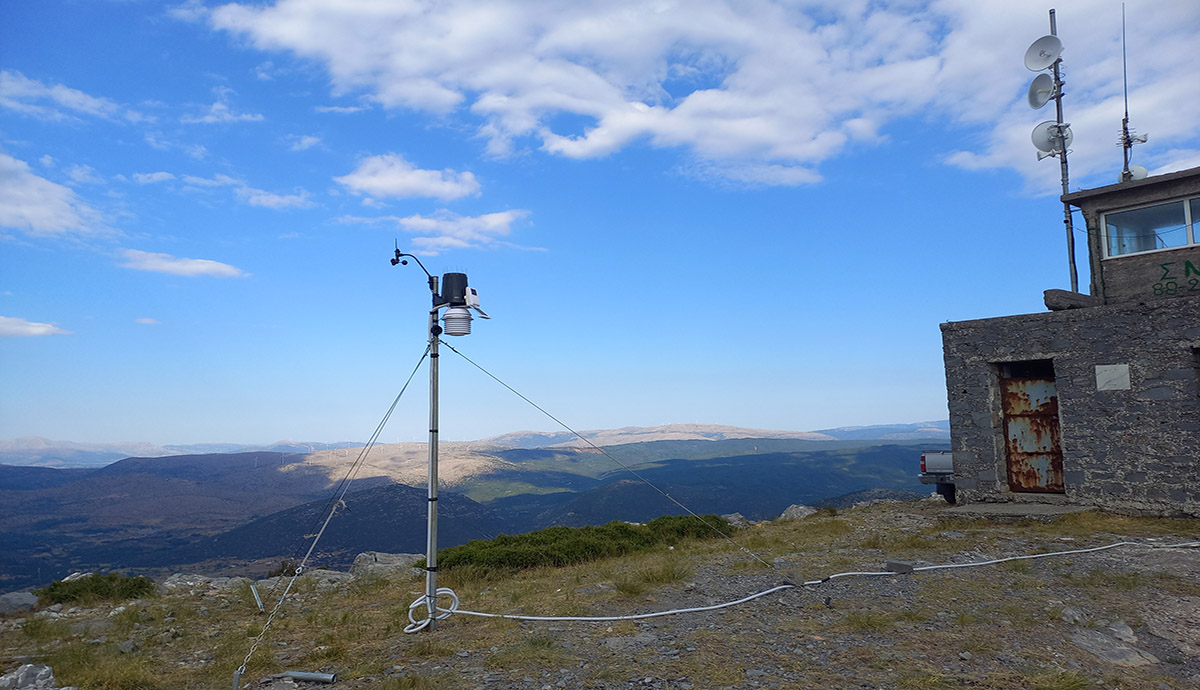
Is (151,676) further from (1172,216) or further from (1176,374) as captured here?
(1172,216)

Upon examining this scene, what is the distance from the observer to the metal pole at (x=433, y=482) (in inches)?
300

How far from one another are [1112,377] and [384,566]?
17020 mm

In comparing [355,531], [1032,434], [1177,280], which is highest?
[1177,280]

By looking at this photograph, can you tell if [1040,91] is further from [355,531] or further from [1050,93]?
[355,531]

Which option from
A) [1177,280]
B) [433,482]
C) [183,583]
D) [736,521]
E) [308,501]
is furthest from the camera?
[308,501]

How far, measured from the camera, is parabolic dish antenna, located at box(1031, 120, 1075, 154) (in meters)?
17.0

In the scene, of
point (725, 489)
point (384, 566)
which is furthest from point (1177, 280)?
point (725, 489)

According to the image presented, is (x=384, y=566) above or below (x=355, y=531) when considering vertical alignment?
above

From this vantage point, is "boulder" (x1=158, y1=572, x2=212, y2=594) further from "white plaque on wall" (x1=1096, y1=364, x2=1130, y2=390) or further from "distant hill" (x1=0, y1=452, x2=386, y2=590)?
"distant hill" (x1=0, y1=452, x2=386, y2=590)

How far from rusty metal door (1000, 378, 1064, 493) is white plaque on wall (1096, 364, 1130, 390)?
3.17 feet

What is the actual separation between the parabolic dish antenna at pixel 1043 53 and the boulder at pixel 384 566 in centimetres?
2072

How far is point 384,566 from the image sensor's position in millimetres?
15219

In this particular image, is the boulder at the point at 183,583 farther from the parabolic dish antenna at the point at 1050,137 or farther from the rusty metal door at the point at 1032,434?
the parabolic dish antenna at the point at 1050,137

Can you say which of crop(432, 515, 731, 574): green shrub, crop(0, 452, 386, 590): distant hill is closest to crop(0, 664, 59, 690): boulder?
crop(432, 515, 731, 574): green shrub
